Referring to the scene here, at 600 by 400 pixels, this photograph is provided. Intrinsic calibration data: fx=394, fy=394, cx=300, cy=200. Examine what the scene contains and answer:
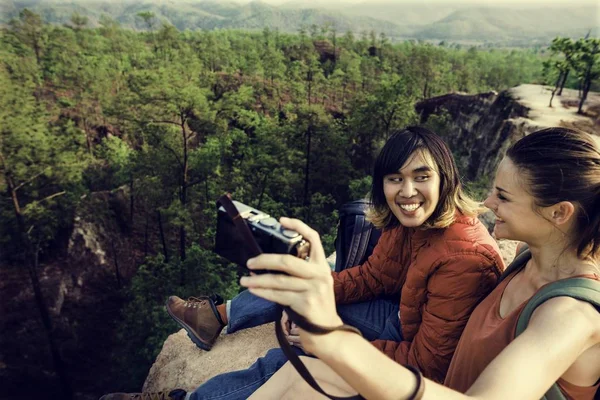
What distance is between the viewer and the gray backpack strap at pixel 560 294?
1.29 metres

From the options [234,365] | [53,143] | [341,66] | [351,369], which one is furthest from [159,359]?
[341,66]

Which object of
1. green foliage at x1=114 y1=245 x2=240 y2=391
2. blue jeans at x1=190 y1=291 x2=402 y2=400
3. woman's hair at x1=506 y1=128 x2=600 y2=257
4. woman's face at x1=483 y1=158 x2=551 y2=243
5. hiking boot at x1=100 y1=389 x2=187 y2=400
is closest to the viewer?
woman's hair at x1=506 y1=128 x2=600 y2=257

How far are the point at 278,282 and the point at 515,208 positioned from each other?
1.16 meters

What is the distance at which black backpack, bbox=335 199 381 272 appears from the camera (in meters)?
2.97

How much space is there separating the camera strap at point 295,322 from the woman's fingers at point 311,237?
4.9 inches

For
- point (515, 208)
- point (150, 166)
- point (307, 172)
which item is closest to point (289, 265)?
point (515, 208)

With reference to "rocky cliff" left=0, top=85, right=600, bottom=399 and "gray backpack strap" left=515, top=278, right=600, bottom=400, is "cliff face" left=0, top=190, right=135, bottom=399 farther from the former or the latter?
"gray backpack strap" left=515, top=278, right=600, bottom=400

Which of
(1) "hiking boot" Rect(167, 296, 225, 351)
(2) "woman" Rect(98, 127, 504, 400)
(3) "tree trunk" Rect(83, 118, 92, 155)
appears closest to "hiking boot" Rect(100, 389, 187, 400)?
(2) "woman" Rect(98, 127, 504, 400)

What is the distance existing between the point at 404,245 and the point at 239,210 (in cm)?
146

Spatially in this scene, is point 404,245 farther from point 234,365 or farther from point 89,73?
point 89,73

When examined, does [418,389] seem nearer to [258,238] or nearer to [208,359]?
[258,238]

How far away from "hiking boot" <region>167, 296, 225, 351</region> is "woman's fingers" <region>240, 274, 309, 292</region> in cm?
235

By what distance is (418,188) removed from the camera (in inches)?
83.0

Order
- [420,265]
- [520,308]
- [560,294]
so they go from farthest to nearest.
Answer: [420,265] < [520,308] < [560,294]
